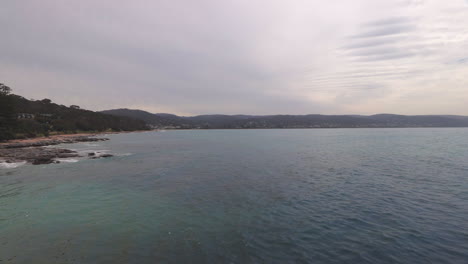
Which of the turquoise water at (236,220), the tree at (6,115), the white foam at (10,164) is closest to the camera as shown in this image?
the turquoise water at (236,220)

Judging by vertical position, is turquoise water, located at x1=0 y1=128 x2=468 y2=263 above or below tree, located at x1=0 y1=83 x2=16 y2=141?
below

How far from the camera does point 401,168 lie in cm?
3120

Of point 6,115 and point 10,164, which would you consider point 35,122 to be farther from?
point 10,164

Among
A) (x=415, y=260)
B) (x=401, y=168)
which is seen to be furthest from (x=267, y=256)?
(x=401, y=168)

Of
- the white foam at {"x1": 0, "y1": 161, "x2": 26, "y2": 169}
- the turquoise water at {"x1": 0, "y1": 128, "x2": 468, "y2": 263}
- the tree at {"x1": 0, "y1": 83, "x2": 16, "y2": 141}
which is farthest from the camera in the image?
the tree at {"x1": 0, "y1": 83, "x2": 16, "y2": 141}

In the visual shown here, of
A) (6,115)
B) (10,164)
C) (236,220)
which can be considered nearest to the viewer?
(236,220)

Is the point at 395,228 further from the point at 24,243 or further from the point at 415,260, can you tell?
the point at 24,243

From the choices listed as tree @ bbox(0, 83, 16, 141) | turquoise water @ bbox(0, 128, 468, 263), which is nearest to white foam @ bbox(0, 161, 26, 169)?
turquoise water @ bbox(0, 128, 468, 263)

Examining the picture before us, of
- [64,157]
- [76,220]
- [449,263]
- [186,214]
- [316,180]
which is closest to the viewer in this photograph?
[449,263]

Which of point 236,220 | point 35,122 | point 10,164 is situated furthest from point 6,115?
point 236,220

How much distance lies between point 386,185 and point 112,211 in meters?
27.3

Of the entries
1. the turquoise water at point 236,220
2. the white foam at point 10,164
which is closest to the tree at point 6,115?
the white foam at point 10,164

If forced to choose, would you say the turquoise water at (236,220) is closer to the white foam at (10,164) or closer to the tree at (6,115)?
the white foam at (10,164)

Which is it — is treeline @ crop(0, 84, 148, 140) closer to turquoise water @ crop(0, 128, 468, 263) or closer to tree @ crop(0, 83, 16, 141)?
tree @ crop(0, 83, 16, 141)
